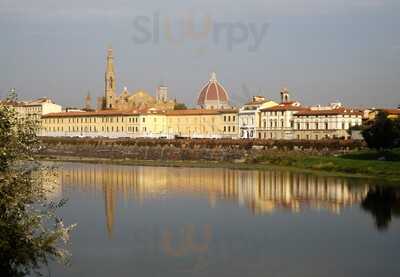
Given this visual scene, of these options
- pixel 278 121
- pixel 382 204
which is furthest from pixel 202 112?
pixel 382 204

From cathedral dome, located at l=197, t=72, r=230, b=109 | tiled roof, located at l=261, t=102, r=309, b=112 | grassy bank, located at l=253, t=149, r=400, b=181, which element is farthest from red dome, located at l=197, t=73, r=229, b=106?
grassy bank, located at l=253, t=149, r=400, b=181

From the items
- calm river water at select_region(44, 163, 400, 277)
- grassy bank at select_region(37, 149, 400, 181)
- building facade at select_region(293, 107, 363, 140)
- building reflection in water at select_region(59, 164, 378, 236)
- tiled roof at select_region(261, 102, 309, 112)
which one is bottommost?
calm river water at select_region(44, 163, 400, 277)

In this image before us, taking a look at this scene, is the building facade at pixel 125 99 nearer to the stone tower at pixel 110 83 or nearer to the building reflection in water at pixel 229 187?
Answer: the stone tower at pixel 110 83

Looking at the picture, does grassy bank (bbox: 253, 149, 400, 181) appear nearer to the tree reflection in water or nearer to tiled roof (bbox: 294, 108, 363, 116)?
the tree reflection in water

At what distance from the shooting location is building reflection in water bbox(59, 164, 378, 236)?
3400 cm

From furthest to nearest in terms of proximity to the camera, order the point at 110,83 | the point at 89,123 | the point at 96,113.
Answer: the point at 110,83
the point at 89,123
the point at 96,113

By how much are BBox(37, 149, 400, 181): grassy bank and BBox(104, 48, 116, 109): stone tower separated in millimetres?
50937

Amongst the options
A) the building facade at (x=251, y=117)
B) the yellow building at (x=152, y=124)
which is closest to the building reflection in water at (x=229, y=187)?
the building facade at (x=251, y=117)

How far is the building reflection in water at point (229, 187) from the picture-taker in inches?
1339

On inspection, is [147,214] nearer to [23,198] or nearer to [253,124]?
[23,198]

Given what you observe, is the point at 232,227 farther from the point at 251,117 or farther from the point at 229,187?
the point at 251,117

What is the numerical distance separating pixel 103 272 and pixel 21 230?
12.9 ft

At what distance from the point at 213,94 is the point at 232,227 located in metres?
84.3

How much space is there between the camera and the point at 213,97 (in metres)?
110
